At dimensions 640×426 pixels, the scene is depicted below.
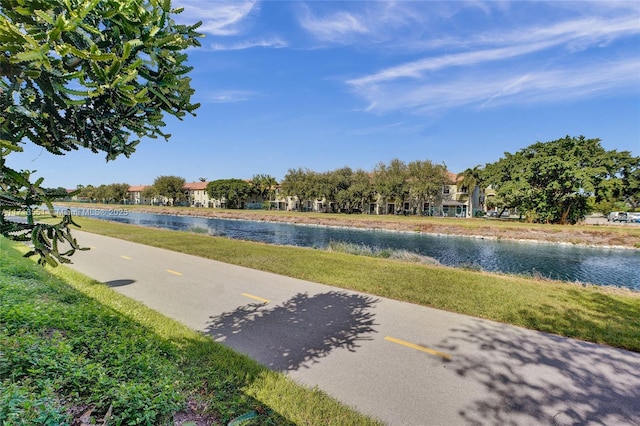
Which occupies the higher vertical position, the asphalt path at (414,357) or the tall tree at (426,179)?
the tall tree at (426,179)

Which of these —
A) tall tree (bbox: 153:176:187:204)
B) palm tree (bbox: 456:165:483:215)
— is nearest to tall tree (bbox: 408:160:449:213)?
palm tree (bbox: 456:165:483:215)

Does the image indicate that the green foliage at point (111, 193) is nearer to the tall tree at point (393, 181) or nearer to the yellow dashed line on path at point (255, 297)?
the tall tree at point (393, 181)

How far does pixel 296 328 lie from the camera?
6762 mm

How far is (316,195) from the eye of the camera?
77.8 metres

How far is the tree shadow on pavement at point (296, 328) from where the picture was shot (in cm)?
560

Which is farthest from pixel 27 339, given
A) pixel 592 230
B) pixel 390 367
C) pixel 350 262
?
Answer: pixel 592 230

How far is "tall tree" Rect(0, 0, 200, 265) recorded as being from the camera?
7.47 ft

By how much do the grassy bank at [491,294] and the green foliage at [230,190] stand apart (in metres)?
84.8

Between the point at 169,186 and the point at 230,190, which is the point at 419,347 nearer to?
the point at 230,190

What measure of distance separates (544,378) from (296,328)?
4401 mm

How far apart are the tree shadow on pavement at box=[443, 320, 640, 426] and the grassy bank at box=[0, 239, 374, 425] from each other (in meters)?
2.16

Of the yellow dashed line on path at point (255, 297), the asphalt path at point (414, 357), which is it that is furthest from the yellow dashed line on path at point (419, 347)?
the yellow dashed line on path at point (255, 297)

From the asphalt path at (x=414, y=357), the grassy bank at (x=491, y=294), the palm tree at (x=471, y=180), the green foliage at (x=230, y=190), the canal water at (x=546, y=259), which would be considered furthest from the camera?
the green foliage at (x=230, y=190)

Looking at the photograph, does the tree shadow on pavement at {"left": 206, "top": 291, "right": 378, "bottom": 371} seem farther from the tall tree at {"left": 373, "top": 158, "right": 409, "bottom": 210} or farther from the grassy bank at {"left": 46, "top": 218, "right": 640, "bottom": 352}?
the tall tree at {"left": 373, "top": 158, "right": 409, "bottom": 210}
